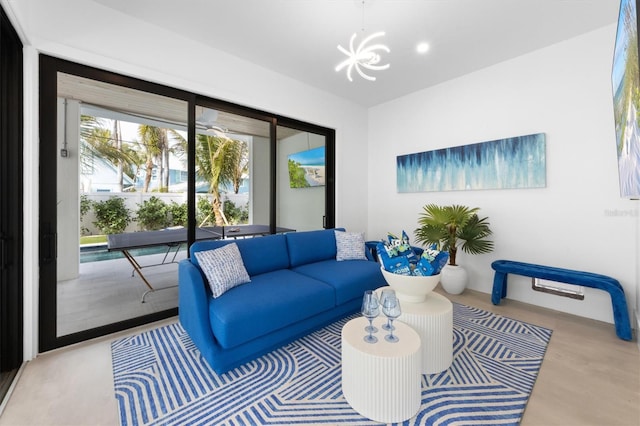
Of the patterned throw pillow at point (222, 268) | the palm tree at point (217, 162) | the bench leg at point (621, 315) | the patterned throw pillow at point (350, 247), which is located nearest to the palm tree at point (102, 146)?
the palm tree at point (217, 162)

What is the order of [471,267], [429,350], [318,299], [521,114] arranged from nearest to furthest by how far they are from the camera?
1. [429,350]
2. [318,299]
3. [521,114]
4. [471,267]

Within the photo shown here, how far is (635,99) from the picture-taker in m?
1.25

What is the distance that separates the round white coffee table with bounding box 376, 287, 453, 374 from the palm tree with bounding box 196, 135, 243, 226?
8.65 ft

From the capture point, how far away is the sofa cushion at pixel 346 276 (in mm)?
2498

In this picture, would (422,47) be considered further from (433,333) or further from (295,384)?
(295,384)

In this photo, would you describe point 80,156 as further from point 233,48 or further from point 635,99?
point 635,99

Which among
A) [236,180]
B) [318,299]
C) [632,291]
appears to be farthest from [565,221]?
[236,180]

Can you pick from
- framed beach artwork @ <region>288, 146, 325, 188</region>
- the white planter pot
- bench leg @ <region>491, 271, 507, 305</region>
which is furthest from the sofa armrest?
bench leg @ <region>491, 271, 507, 305</region>

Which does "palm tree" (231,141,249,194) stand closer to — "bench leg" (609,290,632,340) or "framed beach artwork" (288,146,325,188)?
"framed beach artwork" (288,146,325,188)

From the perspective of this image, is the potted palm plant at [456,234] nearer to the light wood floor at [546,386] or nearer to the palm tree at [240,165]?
the light wood floor at [546,386]

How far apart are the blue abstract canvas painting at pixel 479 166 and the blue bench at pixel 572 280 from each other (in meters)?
0.94

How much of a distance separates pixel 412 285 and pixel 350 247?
1.46 m

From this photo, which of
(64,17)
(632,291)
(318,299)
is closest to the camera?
(64,17)

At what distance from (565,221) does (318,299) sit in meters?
2.80
